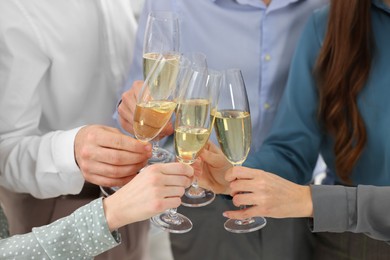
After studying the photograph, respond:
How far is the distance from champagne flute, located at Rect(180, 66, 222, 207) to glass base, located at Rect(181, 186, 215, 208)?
186mm

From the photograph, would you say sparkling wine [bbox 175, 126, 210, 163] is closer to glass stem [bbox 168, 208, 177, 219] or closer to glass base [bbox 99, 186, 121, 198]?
glass stem [bbox 168, 208, 177, 219]

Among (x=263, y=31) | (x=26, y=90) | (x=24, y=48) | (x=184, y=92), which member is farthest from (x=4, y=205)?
(x=263, y=31)

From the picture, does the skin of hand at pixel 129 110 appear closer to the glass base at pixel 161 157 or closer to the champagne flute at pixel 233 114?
the glass base at pixel 161 157

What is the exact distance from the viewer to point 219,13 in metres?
1.92

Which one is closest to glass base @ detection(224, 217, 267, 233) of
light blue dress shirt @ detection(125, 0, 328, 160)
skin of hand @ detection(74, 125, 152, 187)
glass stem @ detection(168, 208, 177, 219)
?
glass stem @ detection(168, 208, 177, 219)

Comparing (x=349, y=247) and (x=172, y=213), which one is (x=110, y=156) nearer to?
(x=172, y=213)

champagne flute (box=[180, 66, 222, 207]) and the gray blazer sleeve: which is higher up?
champagne flute (box=[180, 66, 222, 207])

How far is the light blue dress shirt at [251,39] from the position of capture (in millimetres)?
1901

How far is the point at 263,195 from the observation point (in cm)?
134

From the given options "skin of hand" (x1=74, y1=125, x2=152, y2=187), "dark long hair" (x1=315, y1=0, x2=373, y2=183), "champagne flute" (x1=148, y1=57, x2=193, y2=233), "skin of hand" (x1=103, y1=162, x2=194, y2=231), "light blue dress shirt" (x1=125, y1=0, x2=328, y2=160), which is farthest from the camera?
"light blue dress shirt" (x1=125, y1=0, x2=328, y2=160)

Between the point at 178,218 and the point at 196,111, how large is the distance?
26cm

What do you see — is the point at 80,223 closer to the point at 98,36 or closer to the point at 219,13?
the point at 98,36

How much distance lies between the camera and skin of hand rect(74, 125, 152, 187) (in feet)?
4.64

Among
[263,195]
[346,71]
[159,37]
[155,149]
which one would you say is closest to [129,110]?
[155,149]
